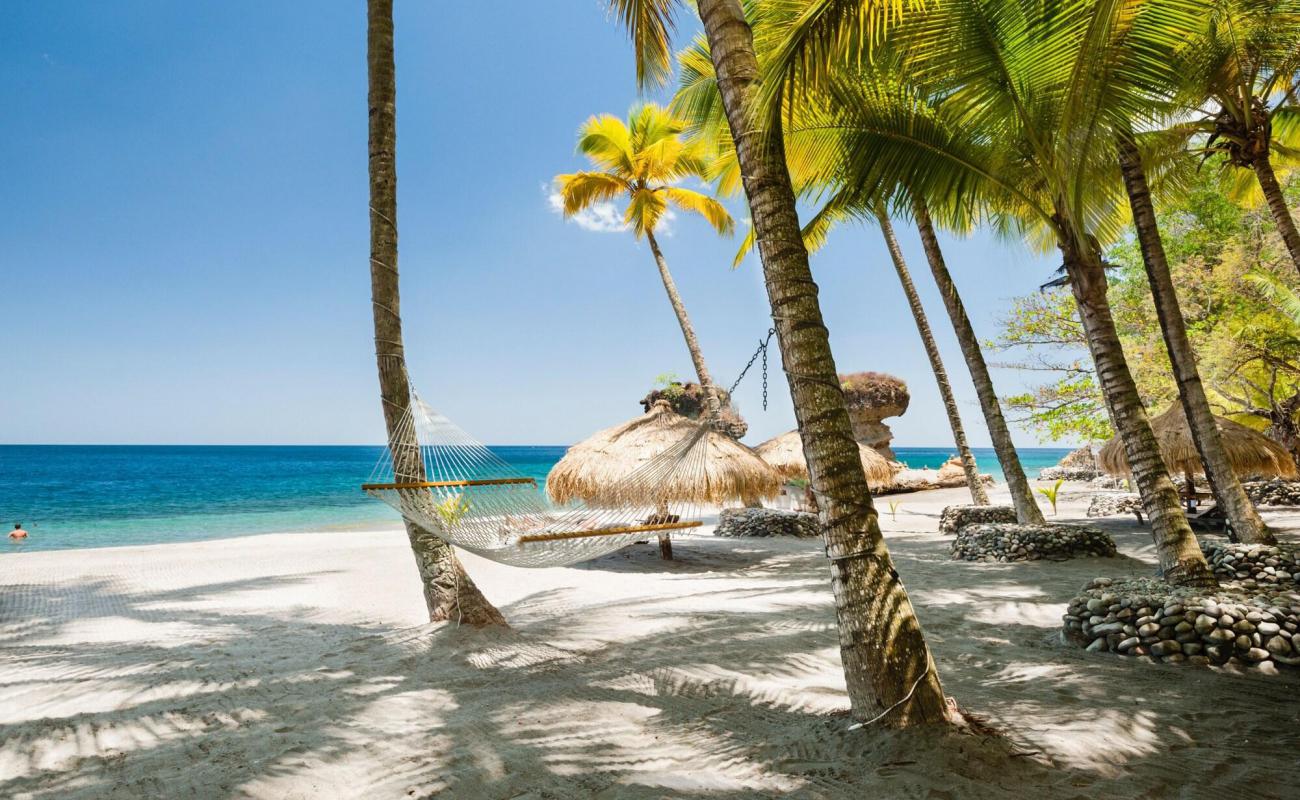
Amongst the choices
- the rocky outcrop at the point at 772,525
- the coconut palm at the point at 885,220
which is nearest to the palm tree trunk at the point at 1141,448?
the coconut palm at the point at 885,220

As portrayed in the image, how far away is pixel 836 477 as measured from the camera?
1.57m

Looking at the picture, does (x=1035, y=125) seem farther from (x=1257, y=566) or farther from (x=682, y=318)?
(x=682, y=318)

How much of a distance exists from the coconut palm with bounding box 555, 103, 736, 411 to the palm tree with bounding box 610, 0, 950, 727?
6.21m

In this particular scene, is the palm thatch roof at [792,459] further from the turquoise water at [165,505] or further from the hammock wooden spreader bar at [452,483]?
the turquoise water at [165,505]

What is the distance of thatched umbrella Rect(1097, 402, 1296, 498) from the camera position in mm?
5277

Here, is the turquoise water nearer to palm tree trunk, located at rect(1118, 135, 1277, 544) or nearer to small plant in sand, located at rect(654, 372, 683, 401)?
small plant in sand, located at rect(654, 372, 683, 401)

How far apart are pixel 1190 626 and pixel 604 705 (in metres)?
2.17

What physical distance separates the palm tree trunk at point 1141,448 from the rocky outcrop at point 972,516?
312 centimetres

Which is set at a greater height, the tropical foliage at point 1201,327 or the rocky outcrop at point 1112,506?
the tropical foliage at point 1201,327

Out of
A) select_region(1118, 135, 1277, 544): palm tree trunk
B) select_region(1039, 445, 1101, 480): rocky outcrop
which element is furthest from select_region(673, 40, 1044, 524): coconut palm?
select_region(1039, 445, 1101, 480): rocky outcrop

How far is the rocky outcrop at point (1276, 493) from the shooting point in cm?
679

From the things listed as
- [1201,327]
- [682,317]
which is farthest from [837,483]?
[1201,327]

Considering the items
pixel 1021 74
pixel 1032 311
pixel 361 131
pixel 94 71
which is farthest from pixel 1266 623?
pixel 94 71

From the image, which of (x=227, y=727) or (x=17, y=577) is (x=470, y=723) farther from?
(x=17, y=577)
